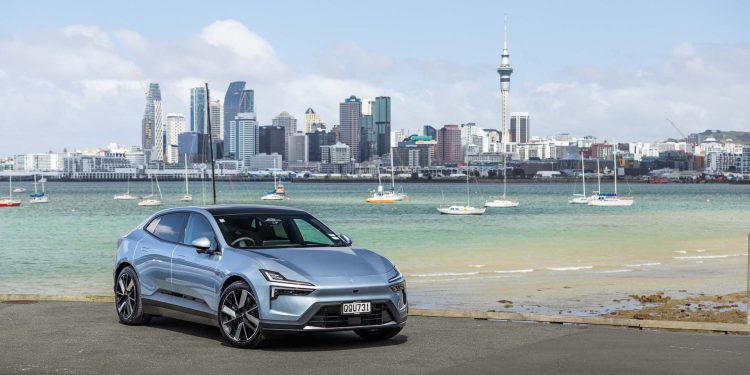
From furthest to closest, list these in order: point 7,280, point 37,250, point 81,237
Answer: point 81,237, point 37,250, point 7,280

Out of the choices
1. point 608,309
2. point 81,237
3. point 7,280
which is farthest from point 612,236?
point 608,309

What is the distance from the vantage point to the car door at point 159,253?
41.8 ft

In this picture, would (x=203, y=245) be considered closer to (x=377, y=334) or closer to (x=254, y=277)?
(x=254, y=277)

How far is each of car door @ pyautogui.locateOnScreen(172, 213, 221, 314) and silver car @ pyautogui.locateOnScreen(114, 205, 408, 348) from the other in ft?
0.04

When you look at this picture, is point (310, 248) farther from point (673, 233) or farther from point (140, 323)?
point (673, 233)

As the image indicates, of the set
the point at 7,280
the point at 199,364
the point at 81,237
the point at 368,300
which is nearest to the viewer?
the point at 199,364

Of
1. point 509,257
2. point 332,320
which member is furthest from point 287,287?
point 509,257

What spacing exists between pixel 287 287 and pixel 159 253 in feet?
7.94

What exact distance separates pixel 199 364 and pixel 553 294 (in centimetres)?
1515

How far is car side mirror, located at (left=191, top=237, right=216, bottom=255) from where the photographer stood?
11844 millimetres

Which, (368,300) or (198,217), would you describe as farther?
(198,217)

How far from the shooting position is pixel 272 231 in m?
12.5

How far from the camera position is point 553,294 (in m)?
24.5

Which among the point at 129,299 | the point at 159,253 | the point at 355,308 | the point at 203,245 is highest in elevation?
the point at 203,245
